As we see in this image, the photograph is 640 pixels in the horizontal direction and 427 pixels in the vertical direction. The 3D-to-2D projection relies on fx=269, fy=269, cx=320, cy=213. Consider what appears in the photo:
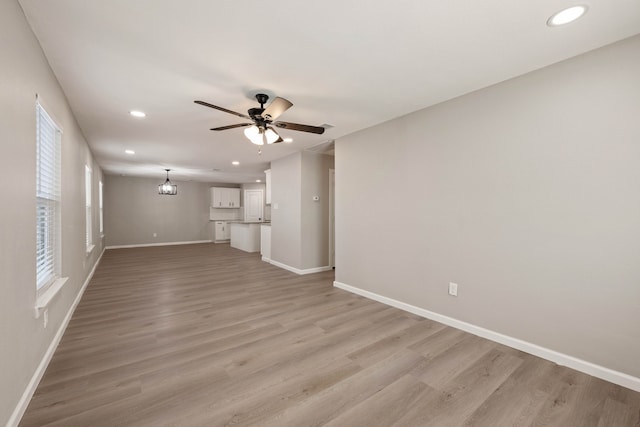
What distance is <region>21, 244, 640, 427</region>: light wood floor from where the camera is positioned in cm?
170

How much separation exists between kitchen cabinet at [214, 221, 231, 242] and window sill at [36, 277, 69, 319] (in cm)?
805

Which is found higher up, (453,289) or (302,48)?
(302,48)

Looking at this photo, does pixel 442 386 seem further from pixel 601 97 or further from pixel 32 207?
pixel 32 207

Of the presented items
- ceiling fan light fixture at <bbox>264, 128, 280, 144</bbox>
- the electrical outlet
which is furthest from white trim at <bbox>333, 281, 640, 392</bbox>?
ceiling fan light fixture at <bbox>264, 128, 280, 144</bbox>

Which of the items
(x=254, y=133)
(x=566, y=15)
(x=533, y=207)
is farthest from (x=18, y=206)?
(x=533, y=207)

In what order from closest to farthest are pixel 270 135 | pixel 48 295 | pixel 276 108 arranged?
1. pixel 48 295
2. pixel 276 108
3. pixel 270 135

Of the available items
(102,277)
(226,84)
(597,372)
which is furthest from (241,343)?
(102,277)

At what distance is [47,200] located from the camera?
2.39 metres

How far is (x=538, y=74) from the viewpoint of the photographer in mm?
2369

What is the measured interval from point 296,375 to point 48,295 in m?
2.18

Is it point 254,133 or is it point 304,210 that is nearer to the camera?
point 254,133

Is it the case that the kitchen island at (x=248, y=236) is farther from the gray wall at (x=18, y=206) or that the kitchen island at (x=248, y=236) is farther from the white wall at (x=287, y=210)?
the gray wall at (x=18, y=206)

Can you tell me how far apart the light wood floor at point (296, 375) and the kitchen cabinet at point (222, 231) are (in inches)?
281

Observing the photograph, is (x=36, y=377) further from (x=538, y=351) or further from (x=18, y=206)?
(x=538, y=351)
